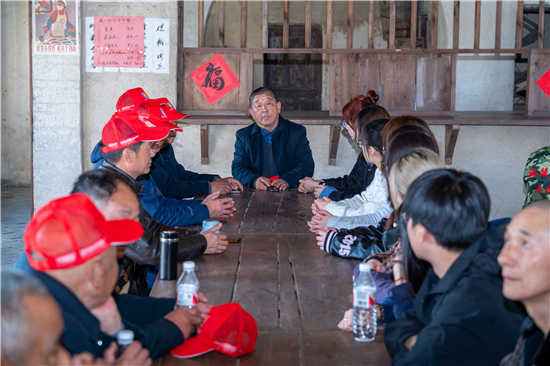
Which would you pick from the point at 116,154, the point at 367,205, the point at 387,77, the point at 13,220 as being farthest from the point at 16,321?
the point at 13,220

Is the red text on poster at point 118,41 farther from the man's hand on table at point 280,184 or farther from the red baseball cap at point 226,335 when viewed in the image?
the red baseball cap at point 226,335

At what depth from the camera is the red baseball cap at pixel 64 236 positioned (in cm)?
109

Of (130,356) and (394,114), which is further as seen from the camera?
(394,114)

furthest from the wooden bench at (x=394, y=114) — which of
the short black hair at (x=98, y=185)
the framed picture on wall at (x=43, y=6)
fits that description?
the short black hair at (x=98, y=185)

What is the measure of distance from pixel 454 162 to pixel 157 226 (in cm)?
333

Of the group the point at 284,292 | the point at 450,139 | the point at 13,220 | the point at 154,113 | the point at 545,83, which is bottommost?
the point at 13,220

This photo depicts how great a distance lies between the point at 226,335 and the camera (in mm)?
1286

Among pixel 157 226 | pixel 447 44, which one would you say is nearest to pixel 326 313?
pixel 157 226

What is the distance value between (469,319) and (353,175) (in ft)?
7.64

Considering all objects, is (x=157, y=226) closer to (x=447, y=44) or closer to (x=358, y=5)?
(x=447, y=44)

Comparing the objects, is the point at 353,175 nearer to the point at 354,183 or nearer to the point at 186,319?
the point at 354,183

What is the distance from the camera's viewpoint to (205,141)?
15.0 feet

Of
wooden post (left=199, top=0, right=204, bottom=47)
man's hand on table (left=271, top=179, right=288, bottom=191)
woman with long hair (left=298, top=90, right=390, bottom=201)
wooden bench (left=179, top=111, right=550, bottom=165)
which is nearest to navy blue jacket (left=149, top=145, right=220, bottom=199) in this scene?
man's hand on table (left=271, top=179, right=288, bottom=191)

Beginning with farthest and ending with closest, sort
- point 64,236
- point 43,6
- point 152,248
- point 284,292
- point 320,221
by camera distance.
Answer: point 43,6
point 320,221
point 152,248
point 284,292
point 64,236
